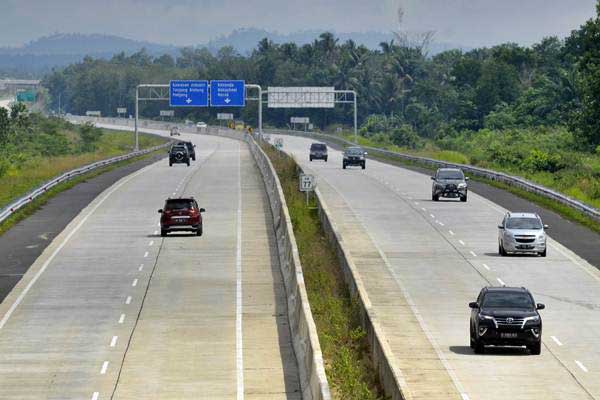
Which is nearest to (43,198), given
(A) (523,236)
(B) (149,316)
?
(A) (523,236)

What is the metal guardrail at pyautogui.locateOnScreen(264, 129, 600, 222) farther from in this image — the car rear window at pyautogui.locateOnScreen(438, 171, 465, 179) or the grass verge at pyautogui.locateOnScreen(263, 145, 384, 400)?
the grass verge at pyautogui.locateOnScreen(263, 145, 384, 400)

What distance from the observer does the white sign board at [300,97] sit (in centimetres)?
17225

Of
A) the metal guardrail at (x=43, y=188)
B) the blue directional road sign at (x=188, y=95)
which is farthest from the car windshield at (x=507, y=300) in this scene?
the blue directional road sign at (x=188, y=95)

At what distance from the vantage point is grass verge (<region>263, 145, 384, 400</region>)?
24688 mm

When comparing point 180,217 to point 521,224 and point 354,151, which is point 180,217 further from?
point 354,151

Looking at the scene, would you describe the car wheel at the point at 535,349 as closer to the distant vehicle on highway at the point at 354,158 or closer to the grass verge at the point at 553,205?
the grass verge at the point at 553,205

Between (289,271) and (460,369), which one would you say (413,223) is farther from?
(460,369)

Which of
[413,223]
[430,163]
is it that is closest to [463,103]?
[430,163]

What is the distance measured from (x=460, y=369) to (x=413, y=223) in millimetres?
33499

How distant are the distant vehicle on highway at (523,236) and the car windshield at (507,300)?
1865cm

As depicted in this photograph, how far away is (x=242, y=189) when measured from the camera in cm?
7994

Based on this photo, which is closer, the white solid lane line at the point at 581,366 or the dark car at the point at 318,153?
the white solid lane line at the point at 581,366

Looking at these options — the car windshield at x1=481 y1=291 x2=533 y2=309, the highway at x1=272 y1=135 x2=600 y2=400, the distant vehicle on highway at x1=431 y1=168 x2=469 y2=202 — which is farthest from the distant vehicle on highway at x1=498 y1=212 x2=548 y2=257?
the distant vehicle on highway at x1=431 y1=168 x2=469 y2=202

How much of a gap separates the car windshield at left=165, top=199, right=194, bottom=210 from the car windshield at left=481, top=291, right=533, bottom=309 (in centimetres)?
2485
